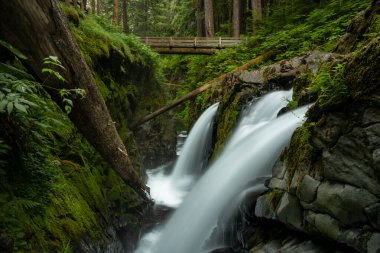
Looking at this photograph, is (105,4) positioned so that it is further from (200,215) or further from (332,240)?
(332,240)

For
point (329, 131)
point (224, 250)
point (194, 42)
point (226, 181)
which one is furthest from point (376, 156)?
point (194, 42)

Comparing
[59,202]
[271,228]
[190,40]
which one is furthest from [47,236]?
[190,40]

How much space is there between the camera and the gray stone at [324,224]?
3.30 meters

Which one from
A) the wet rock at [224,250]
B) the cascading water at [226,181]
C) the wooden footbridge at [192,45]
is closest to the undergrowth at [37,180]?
the cascading water at [226,181]

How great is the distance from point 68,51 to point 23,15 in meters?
0.68

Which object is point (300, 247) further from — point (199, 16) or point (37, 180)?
point (199, 16)

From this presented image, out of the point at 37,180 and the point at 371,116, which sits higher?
the point at 371,116

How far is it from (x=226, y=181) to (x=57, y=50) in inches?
164

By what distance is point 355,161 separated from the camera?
3229 mm

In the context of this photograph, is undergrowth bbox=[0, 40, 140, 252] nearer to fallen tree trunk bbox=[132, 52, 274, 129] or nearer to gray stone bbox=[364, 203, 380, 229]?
gray stone bbox=[364, 203, 380, 229]

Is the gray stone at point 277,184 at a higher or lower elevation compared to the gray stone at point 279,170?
lower

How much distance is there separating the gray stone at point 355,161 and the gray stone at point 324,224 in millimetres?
422

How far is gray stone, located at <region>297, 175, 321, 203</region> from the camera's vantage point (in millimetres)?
3623

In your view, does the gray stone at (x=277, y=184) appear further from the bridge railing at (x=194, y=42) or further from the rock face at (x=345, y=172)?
the bridge railing at (x=194, y=42)
